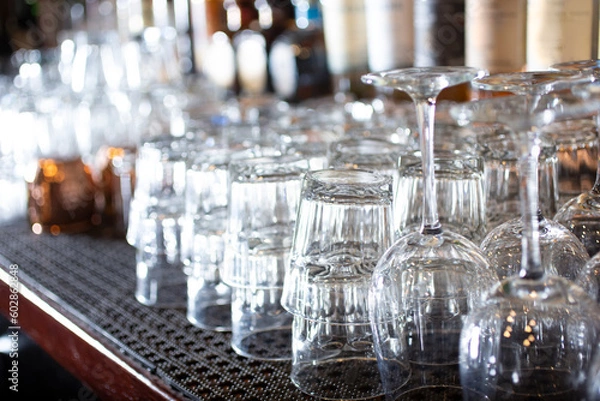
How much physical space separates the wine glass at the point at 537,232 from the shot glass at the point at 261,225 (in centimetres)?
20

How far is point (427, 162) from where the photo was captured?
1.93 ft

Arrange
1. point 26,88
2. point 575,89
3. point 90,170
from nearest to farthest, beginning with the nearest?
1. point 575,89
2. point 90,170
3. point 26,88

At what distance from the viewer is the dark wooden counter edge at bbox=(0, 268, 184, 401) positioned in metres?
0.73

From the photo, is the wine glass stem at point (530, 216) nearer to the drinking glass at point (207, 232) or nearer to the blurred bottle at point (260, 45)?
the drinking glass at point (207, 232)

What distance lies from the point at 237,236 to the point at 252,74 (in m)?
0.86

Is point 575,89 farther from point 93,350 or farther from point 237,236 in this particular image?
point 93,350

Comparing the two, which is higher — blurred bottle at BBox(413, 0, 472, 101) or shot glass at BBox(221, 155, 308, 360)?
blurred bottle at BBox(413, 0, 472, 101)

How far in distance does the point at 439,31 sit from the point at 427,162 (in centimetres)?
48

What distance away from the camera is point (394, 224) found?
685mm

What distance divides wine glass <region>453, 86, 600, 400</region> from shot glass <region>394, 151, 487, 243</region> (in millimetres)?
187

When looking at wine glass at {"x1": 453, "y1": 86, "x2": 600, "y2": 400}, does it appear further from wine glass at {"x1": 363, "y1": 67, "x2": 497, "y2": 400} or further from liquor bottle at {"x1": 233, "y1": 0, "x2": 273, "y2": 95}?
liquor bottle at {"x1": 233, "y1": 0, "x2": 273, "y2": 95}

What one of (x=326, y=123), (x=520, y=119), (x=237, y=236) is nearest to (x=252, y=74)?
(x=326, y=123)

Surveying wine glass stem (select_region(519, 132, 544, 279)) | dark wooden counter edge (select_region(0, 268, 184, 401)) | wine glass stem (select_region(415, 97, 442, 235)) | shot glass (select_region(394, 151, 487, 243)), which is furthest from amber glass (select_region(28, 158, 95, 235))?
wine glass stem (select_region(519, 132, 544, 279))

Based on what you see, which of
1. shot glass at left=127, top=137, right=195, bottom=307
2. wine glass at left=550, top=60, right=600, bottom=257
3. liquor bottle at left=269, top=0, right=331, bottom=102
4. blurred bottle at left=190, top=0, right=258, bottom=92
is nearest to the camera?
wine glass at left=550, top=60, right=600, bottom=257
